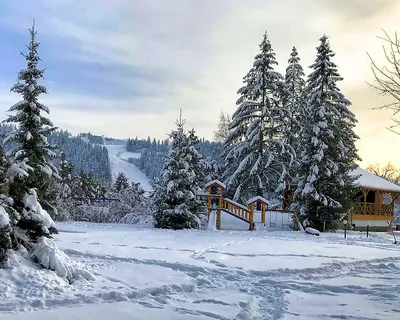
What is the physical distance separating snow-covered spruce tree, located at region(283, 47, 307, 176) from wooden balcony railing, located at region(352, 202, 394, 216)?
5.20m

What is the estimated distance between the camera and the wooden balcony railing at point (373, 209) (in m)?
30.5

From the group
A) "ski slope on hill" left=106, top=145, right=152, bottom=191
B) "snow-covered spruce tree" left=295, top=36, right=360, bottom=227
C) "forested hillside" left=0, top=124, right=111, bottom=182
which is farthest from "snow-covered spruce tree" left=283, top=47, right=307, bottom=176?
"ski slope on hill" left=106, top=145, right=152, bottom=191

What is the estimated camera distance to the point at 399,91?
6.98 meters

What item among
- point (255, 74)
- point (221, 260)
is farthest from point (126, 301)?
point (255, 74)

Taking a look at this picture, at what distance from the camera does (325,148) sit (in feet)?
78.1

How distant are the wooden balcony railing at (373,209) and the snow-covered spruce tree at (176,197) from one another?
15.3m

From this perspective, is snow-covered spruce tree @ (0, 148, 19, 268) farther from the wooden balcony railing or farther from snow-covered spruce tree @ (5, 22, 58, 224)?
the wooden balcony railing

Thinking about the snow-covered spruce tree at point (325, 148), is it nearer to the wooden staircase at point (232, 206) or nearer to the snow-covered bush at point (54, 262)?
the wooden staircase at point (232, 206)

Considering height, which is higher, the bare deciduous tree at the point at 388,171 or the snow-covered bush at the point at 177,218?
the bare deciduous tree at the point at 388,171

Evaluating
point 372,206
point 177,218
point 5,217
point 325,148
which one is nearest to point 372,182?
point 372,206

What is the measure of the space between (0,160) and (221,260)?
5.70 meters

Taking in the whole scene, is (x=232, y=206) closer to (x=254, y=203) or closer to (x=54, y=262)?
(x=254, y=203)

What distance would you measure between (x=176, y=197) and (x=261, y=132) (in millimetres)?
10430

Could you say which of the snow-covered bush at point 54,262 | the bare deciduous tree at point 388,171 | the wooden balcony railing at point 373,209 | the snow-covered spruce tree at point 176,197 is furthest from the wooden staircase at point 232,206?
the bare deciduous tree at point 388,171
